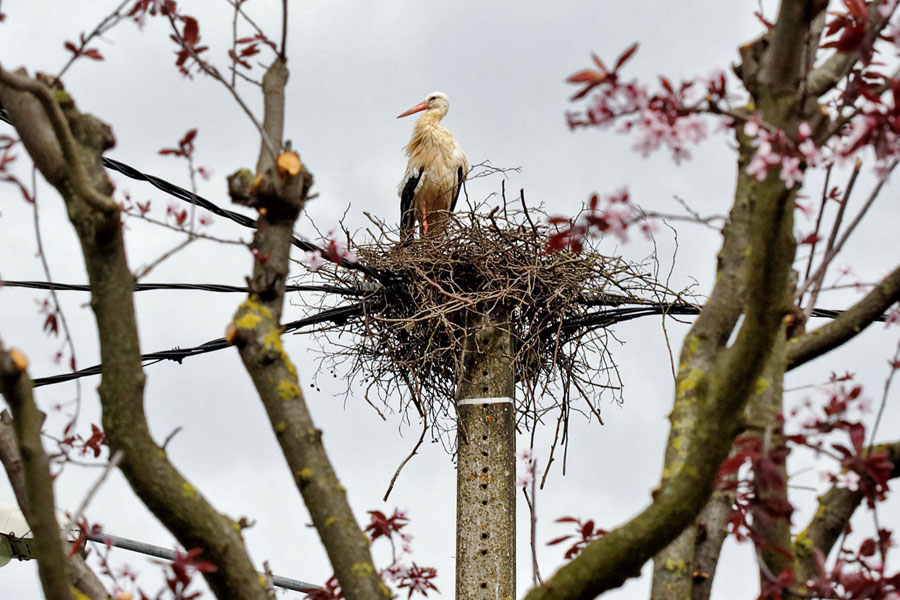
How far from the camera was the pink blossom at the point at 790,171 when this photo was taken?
1.83 metres

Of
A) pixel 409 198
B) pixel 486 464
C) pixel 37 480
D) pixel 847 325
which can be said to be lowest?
pixel 37 480

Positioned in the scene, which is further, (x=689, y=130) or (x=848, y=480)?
(x=848, y=480)

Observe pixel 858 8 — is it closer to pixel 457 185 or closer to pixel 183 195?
pixel 183 195

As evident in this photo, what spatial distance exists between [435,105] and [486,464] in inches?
195

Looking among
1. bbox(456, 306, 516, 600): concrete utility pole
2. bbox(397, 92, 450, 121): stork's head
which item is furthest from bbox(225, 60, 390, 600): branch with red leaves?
bbox(397, 92, 450, 121): stork's head

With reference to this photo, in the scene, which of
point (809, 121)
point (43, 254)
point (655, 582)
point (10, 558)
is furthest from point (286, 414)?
point (10, 558)

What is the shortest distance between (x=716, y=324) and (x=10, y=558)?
13.6 ft

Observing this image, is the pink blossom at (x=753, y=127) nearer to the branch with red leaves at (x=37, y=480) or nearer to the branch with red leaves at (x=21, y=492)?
the branch with red leaves at (x=37, y=480)

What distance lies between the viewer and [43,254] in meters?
2.70

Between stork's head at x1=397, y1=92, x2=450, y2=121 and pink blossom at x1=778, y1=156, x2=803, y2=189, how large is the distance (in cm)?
746

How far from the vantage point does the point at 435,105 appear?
9.30 metres

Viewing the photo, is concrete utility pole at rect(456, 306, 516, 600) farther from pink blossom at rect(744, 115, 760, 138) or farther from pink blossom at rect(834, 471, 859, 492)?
pink blossom at rect(744, 115, 760, 138)

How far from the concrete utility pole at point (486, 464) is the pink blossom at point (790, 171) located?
340 centimetres

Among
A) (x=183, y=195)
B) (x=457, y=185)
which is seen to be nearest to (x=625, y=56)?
(x=183, y=195)
